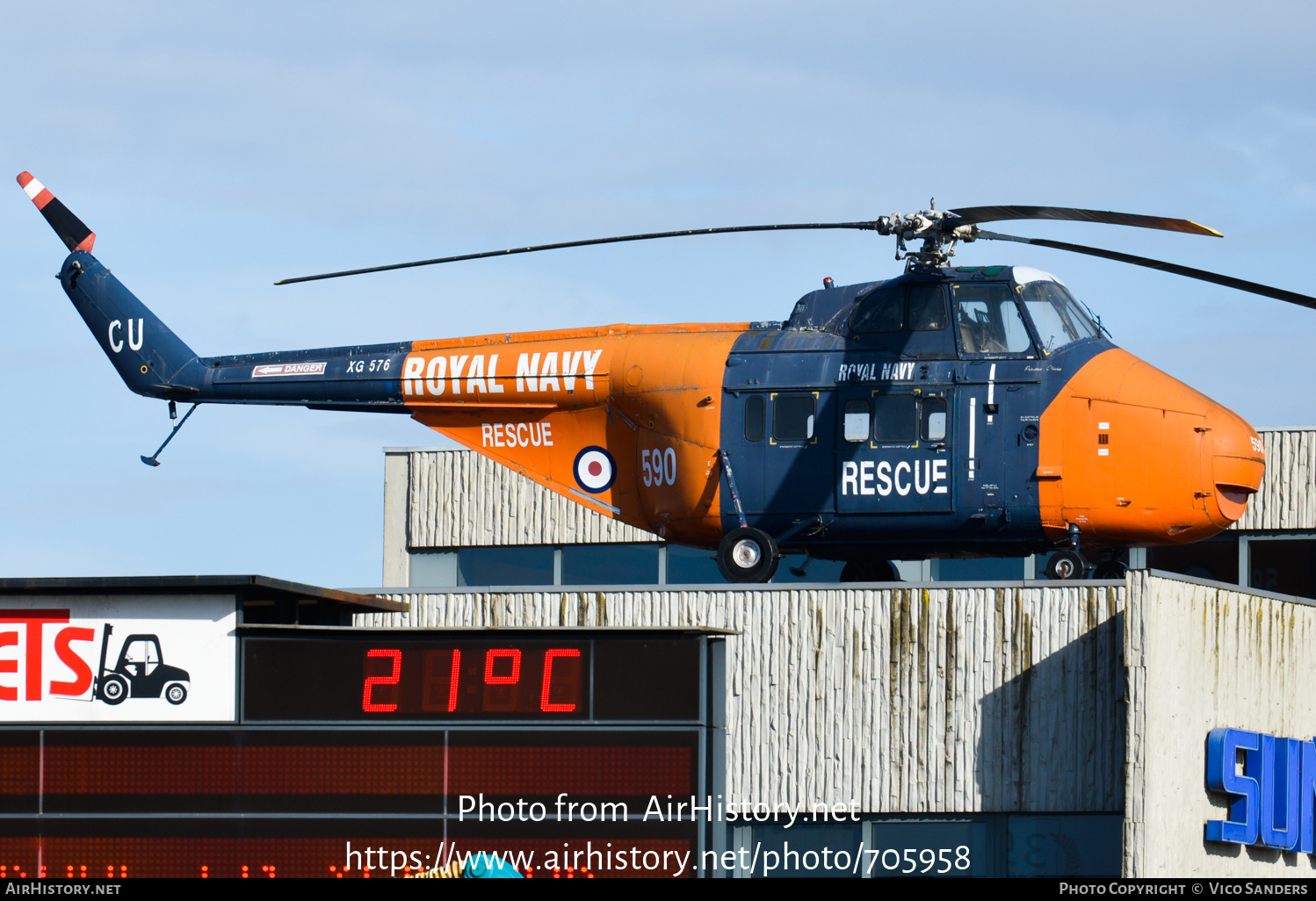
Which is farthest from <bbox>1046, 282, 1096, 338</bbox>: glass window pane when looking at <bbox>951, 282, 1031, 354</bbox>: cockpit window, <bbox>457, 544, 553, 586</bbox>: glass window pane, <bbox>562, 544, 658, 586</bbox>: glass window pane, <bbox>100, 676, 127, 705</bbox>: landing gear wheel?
<bbox>457, 544, 553, 586</bbox>: glass window pane

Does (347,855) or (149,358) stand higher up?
(149,358)

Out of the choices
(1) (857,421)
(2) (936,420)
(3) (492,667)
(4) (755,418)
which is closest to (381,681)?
(3) (492,667)

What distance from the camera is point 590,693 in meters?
16.4

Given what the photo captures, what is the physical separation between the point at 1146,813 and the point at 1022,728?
2173 millimetres

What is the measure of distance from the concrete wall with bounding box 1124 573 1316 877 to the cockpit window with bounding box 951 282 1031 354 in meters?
3.36

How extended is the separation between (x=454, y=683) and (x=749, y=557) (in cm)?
750

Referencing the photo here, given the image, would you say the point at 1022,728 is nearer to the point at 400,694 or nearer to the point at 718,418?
the point at 718,418

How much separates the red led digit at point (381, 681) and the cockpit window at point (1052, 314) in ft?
32.8

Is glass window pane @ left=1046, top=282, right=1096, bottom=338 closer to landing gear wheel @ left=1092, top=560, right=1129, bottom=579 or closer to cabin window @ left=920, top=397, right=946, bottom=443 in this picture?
cabin window @ left=920, top=397, right=946, bottom=443

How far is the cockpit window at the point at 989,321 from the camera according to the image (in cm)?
2264

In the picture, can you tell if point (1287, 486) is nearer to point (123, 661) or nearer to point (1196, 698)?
point (1196, 698)

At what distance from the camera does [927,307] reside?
75.5ft

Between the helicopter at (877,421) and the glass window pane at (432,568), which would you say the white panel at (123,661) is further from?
the glass window pane at (432,568)
